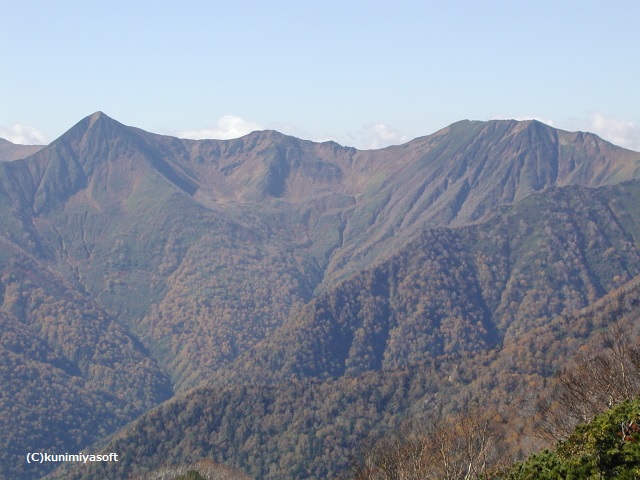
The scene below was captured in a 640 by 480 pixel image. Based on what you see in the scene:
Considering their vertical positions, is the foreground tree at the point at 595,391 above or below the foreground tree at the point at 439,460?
above

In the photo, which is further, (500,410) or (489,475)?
(500,410)

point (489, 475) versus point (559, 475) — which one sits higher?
point (559, 475)

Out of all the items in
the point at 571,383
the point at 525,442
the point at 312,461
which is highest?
the point at 571,383

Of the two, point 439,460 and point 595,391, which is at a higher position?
point 595,391

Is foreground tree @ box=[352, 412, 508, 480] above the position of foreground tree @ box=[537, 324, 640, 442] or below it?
below

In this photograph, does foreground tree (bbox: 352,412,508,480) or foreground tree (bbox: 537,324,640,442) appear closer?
foreground tree (bbox: 352,412,508,480)

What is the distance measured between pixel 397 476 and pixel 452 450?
11.6 m

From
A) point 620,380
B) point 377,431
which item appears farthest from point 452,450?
point 377,431

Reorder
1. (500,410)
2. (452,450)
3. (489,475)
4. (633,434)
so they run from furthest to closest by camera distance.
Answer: (500,410) → (452,450) → (489,475) → (633,434)

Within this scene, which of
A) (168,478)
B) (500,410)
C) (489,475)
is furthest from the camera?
(500,410)

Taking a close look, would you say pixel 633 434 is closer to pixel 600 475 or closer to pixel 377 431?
pixel 600 475

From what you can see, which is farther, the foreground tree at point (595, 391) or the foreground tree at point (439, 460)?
the foreground tree at point (595, 391)

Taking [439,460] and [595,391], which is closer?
[439,460]

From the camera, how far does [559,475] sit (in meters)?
46.5
